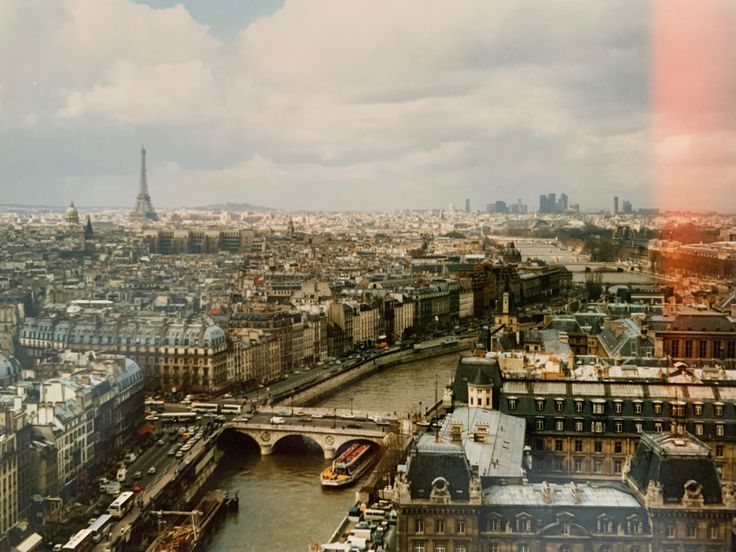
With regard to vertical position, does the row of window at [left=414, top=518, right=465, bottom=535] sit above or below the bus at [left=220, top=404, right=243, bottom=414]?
above

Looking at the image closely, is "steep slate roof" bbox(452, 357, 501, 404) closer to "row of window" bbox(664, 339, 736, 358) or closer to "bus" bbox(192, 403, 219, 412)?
"row of window" bbox(664, 339, 736, 358)

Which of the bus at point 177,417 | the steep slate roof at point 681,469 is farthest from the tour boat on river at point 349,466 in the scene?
the steep slate roof at point 681,469

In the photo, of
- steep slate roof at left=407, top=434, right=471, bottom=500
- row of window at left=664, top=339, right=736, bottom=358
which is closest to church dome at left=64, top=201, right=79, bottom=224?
row of window at left=664, top=339, right=736, bottom=358

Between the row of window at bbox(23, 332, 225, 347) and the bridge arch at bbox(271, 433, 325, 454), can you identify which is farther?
the row of window at bbox(23, 332, 225, 347)

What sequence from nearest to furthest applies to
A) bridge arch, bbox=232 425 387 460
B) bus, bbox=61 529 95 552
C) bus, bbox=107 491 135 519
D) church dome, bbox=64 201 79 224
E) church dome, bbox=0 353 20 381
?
bus, bbox=61 529 95 552 → bus, bbox=107 491 135 519 → church dome, bbox=0 353 20 381 → bridge arch, bbox=232 425 387 460 → church dome, bbox=64 201 79 224

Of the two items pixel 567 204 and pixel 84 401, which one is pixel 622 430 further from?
pixel 567 204

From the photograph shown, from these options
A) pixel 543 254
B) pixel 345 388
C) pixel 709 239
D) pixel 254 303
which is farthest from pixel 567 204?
pixel 345 388

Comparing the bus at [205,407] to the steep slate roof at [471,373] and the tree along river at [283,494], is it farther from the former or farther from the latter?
the steep slate roof at [471,373]

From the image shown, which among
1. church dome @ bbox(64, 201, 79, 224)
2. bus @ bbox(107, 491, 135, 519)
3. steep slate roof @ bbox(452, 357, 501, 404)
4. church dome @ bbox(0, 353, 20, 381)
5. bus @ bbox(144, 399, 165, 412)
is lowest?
bus @ bbox(107, 491, 135, 519)
